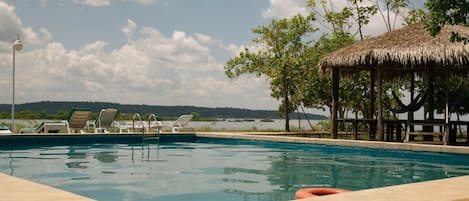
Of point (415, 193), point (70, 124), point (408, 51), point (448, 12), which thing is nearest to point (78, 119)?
point (70, 124)

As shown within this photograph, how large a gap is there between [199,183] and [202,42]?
39.6 feet

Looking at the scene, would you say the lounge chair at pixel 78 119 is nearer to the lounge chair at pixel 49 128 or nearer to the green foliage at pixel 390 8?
the lounge chair at pixel 49 128

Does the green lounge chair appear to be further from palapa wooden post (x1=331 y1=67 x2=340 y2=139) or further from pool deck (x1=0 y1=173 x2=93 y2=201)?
pool deck (x1=0 y1=173 x2=93 y2=201)

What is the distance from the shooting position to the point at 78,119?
13.9m

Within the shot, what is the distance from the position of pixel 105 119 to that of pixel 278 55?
737cm

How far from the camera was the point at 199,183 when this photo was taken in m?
6.59

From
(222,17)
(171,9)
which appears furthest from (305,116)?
(171,9)

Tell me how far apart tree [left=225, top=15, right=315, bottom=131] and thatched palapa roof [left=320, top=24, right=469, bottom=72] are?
17.9 ft

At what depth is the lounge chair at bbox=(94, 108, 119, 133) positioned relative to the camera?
45.6ft

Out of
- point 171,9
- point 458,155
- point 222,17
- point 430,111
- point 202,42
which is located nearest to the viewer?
point 458,155

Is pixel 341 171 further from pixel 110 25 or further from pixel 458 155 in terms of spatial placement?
pixel 110 25

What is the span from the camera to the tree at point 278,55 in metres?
18.5

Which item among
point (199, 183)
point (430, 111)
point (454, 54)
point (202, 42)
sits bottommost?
point (199, 183)

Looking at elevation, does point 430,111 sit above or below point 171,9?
below
